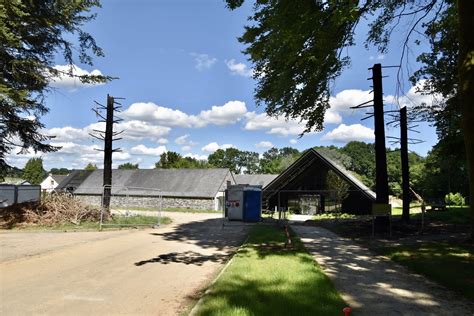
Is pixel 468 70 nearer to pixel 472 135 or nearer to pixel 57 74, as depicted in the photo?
pixel 472 135

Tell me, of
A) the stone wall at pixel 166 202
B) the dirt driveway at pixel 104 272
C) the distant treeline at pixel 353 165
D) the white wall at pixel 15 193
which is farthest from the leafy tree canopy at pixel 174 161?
the dirt driveway at pixel 104 272

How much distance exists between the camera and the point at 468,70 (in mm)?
8719

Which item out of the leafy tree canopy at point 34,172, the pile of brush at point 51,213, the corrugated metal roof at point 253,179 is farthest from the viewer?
the leafy tree canopy at point 34,172

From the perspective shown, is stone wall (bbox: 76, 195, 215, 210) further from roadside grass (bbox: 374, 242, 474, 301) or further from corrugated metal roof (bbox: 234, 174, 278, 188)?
roadside grass (bbox: 374, 242, 474, 301)

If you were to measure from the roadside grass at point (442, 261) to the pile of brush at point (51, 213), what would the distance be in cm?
1593

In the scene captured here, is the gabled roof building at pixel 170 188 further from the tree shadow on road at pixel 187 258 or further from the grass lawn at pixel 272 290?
the grass lawn at pixel 272 290

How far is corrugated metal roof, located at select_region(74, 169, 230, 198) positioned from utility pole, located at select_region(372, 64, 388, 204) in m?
36.5

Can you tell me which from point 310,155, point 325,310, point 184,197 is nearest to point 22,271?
point 325,310

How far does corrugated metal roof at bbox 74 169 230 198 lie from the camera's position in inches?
2194

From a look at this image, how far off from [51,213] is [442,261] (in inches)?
736

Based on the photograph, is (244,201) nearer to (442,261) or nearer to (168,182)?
(442,261)

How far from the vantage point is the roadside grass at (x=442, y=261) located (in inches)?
313

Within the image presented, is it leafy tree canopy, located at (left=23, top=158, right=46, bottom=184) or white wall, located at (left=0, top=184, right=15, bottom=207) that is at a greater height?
leafy tree canopy, located at (left=23, top=158, right=46, bottom=184)

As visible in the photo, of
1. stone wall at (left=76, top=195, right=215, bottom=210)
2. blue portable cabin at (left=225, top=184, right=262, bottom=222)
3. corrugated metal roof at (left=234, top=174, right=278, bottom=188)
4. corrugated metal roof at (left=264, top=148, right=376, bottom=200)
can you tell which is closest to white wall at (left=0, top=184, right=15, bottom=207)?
stone wall at (left=76, top=195, right=215, bottom=210)
